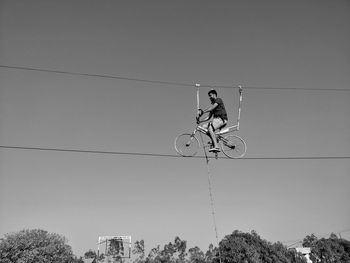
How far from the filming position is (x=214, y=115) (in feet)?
43.8

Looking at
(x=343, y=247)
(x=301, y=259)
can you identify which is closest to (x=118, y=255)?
(x=301, y=259)

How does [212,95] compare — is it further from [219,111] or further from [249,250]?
[249,250]

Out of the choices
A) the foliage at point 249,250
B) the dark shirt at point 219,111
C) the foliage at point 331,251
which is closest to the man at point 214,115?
the dark shirt at point 219,111

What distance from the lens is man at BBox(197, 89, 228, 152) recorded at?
43.2ft

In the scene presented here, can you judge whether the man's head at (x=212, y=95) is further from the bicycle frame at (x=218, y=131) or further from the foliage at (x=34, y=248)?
the foliage at (x=34, y=248)

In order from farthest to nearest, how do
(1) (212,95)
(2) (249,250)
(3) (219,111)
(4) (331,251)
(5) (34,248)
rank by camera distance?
(4) (331,251), (2) (249,250), (5) (34,248), (1) (212,95), (3) (219,111)

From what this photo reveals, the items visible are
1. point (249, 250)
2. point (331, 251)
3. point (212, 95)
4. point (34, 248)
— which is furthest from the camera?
point (331, 251)

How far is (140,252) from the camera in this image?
241ft

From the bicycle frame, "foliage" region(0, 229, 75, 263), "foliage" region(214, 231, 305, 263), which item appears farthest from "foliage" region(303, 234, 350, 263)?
the bicycle frame

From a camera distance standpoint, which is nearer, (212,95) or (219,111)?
(219,111)

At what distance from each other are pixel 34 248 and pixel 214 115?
91.7 feet

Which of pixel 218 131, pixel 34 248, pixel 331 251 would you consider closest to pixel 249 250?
pixel 331 251

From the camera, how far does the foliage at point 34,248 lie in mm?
34500

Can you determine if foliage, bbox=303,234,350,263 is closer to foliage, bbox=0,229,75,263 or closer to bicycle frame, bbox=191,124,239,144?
foliage, bbox=0,229,75,263
